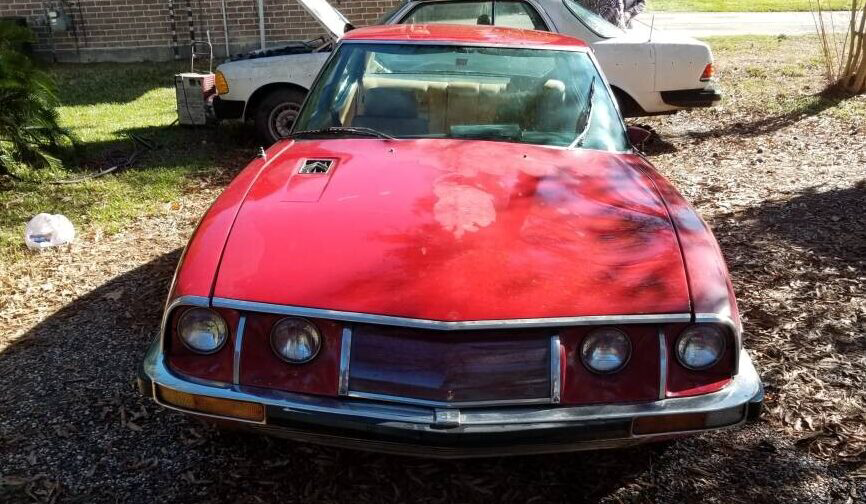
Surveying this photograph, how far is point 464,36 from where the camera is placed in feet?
13.1

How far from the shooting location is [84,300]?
4.28 metres

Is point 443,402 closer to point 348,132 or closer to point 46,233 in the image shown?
point 348,132

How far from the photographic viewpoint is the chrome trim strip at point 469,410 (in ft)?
7.16

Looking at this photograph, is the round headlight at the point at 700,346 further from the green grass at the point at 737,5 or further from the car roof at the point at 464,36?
the green grass at the point at 737,5

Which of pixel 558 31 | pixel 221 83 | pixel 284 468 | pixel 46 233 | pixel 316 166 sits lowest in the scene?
pixel 284 468

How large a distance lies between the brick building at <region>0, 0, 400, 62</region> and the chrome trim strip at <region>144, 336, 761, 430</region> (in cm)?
1174

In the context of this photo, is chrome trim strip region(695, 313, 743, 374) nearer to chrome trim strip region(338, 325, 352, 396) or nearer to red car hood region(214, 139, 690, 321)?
red car hood region(214, 139, 690, 321)

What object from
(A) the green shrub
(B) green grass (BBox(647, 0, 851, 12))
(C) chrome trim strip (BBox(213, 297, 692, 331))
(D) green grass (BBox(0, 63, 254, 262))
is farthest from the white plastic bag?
(B) green grass (BBox(647, 0, 851, 12))

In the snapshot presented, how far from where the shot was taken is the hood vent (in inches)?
123

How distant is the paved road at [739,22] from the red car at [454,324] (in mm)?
14411

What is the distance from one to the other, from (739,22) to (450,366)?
1964 centimetres

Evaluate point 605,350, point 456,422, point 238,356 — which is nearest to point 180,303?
point 238,356

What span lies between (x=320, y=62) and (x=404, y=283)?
5376 mm

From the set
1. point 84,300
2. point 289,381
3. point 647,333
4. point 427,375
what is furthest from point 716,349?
point 84,300
